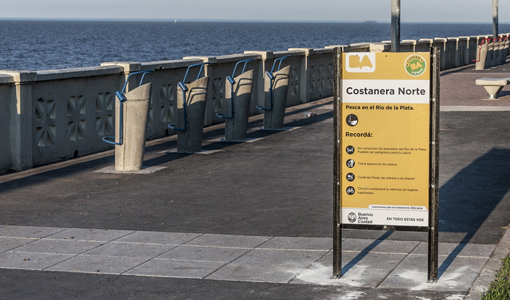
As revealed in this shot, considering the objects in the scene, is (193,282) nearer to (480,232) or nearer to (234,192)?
(480,232)

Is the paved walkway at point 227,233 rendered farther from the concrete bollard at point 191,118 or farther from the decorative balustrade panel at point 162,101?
the decorative balustrade panel at point 162,101

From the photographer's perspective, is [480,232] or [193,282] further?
[480,232]

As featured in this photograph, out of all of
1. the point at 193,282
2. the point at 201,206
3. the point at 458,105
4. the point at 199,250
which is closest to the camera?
the point at 193,282

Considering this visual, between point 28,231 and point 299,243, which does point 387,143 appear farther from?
point 28,231

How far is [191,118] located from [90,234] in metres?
5.40

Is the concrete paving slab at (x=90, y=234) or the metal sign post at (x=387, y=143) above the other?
the metal sign post at (x=387, y=143)

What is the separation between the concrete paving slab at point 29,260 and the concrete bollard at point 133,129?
4.28m

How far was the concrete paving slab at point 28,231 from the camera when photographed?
724cm

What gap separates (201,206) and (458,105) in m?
12.0

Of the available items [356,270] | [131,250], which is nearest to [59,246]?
[131,250]

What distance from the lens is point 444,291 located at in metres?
5.41

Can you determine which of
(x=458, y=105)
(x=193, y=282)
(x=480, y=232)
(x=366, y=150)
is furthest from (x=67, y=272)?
(x=458, y=105)

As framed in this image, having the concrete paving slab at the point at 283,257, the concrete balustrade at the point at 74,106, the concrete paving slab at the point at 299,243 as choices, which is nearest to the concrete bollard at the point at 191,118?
the concrete balustrade at the point at 74,106

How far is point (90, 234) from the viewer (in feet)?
23.8
